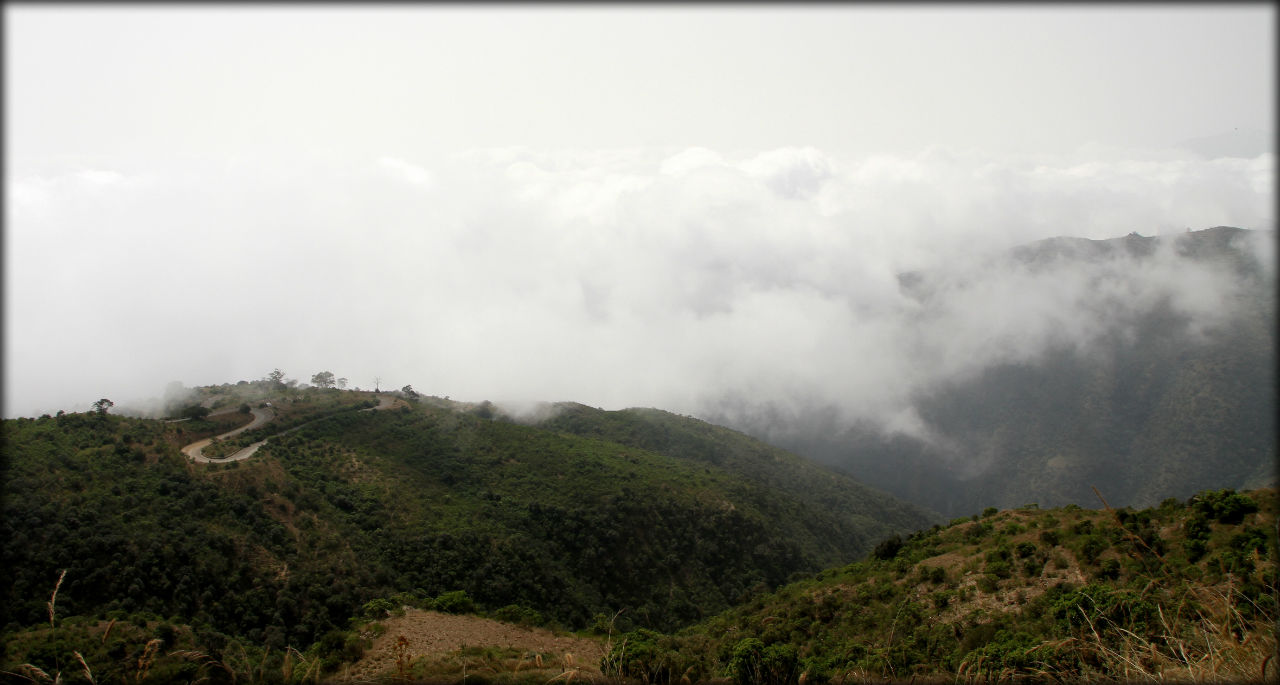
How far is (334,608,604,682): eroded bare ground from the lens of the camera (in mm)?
21656

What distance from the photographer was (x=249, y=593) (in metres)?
30.1

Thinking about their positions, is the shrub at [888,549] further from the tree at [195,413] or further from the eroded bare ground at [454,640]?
the tree at [195,413]

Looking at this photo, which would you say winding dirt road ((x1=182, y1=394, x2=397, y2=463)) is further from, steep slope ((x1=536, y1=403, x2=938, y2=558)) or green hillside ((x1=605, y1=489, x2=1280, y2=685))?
steep slope ((x1=536, y1=403, x2=938, y2=558))

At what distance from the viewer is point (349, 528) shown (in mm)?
39875

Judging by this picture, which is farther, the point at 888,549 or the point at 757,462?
the point at 757,462

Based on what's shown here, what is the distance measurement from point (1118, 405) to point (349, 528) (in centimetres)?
17052

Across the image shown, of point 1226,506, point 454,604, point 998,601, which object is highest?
point 1226,506

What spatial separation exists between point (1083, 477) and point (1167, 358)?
40.2 metres

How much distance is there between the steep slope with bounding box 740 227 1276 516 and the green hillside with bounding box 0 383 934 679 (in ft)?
271

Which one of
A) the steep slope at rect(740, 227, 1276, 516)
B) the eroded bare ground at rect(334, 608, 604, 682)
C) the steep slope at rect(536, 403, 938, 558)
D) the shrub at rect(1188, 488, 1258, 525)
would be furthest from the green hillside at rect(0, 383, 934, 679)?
the steep slope at rect(740, 227, 1276, 516)

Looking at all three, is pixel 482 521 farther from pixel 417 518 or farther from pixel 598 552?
pixel 598 552

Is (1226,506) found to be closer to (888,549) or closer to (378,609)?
(888,549)

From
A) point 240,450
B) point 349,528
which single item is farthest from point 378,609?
point 240,450

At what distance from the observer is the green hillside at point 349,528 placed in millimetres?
27156
